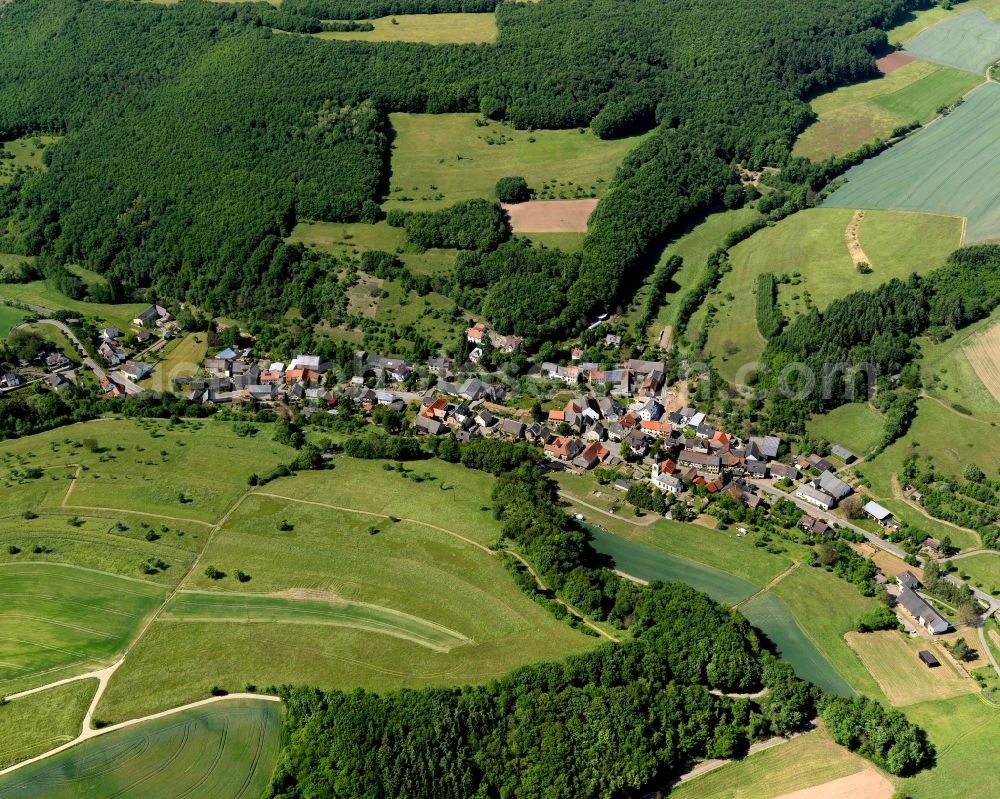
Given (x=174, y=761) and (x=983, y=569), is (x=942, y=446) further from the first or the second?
(x=174, y=761)

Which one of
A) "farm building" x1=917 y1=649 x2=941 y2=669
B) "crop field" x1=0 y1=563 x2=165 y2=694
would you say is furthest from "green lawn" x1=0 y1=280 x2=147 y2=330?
"farm building" x1=917 y1=649 x2=941 y2=669

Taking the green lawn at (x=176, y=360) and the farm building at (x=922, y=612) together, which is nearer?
the farm building at (x=922, y=612)

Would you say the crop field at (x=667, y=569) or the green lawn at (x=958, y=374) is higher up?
the green lawn at (x=958, y=374)

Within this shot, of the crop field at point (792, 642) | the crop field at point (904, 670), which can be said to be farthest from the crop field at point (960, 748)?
the crop field at point (792, 642)

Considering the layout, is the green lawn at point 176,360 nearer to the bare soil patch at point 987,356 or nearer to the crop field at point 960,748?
the crop field at point 960,748

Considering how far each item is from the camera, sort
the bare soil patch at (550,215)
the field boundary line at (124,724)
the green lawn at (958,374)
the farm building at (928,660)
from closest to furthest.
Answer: the field boundary line at (124,724) < the farm building at (928,660) < the green lawn at (958,374) < the bare soil patch at (550,215)

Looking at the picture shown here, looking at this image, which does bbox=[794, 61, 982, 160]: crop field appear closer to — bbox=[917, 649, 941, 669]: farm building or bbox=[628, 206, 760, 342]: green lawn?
bbox=[628, 206, 760, 342]: green lawn

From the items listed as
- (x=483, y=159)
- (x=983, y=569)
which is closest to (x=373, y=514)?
(x=983, y=569)
